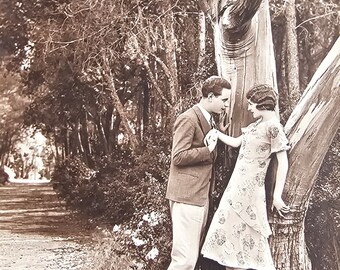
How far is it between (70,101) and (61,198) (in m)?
0.47

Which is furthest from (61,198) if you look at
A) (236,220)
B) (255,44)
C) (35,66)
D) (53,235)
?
(255,44)

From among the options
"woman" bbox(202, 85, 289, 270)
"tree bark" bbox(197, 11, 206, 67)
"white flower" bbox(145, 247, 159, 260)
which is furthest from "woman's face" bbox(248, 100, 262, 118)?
"white flower" bbox(145, 247, 159, 260)

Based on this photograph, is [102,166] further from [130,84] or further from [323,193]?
[323,193]

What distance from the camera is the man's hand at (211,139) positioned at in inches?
109

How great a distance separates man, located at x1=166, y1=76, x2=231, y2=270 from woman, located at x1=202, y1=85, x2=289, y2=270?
73mm

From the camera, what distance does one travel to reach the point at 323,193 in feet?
9.81

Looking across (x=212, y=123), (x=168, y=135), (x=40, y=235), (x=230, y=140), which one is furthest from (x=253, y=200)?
(x=40, y=235)

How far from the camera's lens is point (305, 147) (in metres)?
2.82

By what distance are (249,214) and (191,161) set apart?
14.6 inches

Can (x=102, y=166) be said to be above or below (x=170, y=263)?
above

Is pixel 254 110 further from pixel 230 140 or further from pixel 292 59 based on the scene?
pixel 292 59

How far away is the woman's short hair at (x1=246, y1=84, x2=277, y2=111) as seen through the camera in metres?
2.79

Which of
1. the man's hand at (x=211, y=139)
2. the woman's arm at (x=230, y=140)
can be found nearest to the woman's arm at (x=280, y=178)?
the woman's arm at (x=230, y=140)

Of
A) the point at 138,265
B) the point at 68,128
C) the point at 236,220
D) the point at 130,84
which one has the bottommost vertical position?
the point at 138,265
